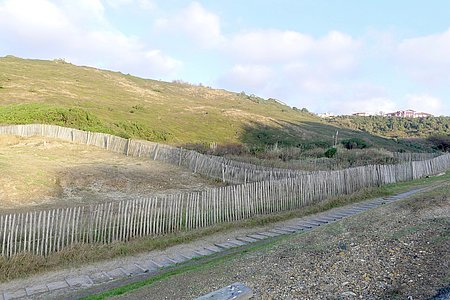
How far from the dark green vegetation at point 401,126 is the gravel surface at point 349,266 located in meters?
72.2

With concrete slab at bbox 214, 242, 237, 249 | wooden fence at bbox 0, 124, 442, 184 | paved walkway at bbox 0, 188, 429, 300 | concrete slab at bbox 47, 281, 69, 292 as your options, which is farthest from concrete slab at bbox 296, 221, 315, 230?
concrete slab at bbox 47, 281, 69, 292

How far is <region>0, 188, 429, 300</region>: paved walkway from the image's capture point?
836 centimetres

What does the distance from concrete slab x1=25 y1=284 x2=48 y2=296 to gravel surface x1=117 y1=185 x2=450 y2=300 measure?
3.25 m

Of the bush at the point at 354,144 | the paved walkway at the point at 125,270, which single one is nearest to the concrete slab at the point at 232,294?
the paved walkway at the point at 125,270

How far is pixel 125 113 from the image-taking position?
169 ft

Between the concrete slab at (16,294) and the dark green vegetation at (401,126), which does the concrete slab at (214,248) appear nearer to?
the concrete slab at (16,294)

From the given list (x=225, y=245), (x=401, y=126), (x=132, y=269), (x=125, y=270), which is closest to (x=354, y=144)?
(x=225, y=245)

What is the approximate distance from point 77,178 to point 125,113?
111 ft

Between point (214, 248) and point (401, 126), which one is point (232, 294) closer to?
point (214, 248)

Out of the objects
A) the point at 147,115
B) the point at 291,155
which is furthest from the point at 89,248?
the point at 147,115

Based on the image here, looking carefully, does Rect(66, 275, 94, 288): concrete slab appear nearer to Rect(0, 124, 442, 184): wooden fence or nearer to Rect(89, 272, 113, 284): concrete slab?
Rect(89, 272, 113, 284): concrete slab

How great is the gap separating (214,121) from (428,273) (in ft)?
171

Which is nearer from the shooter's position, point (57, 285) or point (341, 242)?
point (341, 242)

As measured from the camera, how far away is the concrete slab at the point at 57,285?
8.47m
